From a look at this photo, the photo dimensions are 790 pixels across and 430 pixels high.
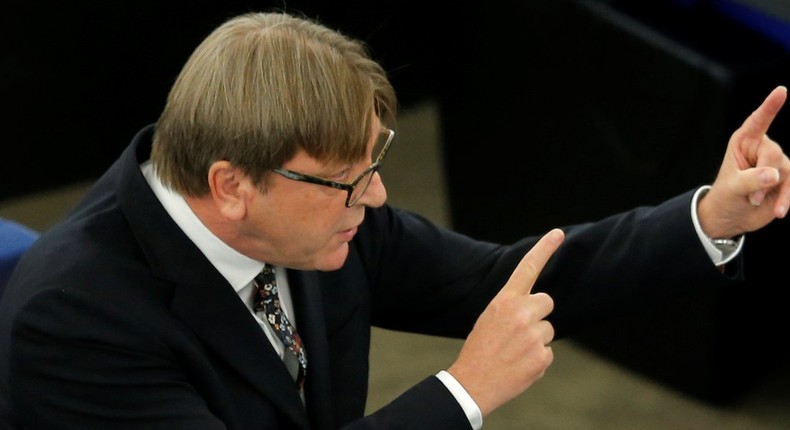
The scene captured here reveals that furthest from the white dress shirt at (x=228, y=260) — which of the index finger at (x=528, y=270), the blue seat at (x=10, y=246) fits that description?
the blue seat at (x=10, y=246)

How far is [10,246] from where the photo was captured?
1.85 meters

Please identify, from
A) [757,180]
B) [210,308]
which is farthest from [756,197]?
[210,308]

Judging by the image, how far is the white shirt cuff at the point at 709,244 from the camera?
1.78 metres

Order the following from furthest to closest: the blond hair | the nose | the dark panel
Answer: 1. the dark panel
2. the nose
3. the blond hair

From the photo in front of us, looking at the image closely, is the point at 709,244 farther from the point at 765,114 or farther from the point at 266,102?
the point at 266,102

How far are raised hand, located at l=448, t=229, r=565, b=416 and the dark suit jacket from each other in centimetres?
5

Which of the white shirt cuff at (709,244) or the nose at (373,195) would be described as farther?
the white shirt cuff at (709,244)

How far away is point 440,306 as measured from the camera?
1935 millimetres

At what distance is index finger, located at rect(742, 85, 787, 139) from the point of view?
166 centimetres

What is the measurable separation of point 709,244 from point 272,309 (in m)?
0.57

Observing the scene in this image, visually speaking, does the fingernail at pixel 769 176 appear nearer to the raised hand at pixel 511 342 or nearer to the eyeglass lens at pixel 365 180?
the raised hand at pixel 511 342

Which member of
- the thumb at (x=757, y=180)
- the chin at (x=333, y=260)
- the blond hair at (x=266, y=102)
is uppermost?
the blond hair at (x=266, y=102)

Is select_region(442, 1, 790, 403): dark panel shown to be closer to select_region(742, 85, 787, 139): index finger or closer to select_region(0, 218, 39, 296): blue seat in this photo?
select_region(742, 85, 787, 139): index finger

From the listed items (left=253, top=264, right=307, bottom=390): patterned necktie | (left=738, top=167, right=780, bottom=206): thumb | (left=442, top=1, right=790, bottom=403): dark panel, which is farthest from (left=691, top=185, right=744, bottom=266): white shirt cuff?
(left=442, top=1, right=790, bottom=403): dark panel
